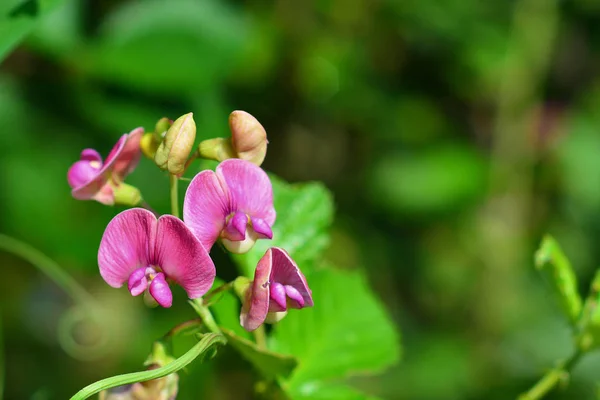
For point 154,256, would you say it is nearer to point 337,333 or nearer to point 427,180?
point 337,333

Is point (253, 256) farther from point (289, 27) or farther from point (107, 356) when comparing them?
point (289, 27)

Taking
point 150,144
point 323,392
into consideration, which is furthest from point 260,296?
point 323,392

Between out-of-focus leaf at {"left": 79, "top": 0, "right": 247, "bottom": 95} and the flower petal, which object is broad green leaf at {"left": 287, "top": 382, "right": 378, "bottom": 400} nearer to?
the flower petal

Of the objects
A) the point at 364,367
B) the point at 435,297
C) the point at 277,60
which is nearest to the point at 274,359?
the point at 364,367

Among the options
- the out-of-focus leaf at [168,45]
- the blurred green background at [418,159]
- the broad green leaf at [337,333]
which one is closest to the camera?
the broad green leaf at [337,333]

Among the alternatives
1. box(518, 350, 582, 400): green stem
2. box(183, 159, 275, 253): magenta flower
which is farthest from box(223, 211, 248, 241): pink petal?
box(518, 350, 582, 400): green stem

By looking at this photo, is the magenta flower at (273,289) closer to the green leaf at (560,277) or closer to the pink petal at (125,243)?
the pink petal at (125,243)

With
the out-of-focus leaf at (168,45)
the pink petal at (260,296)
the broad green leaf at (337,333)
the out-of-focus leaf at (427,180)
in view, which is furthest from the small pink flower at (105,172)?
the out-of-focus leaf at (427,180)
